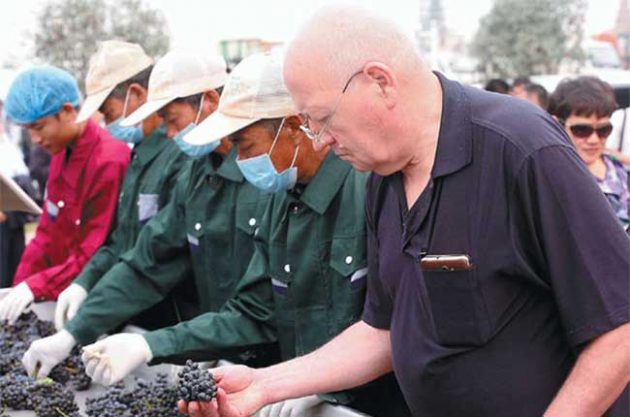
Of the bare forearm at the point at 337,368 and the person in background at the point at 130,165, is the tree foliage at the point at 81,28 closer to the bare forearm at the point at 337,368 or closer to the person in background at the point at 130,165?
the person in background at the point at 130,165

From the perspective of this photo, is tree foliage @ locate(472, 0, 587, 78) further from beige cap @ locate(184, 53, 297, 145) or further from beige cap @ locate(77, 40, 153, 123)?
beige cap @ locate(184, 53, 297, 145)

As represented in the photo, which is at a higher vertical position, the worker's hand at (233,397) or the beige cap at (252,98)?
the beige cap at (252,98)

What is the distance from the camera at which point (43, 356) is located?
2.94 m

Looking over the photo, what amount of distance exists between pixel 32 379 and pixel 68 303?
2.32 feet

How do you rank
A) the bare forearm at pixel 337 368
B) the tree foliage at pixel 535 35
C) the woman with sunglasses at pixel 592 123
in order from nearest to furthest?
→ 1. the bare forearm at pixel 337 368
2. the woman with sunglasses at pixel 592 123
3. the tree foliage at pixel 535 35

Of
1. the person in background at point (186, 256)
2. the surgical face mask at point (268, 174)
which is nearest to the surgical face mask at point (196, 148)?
the person in background at point (186, 256)

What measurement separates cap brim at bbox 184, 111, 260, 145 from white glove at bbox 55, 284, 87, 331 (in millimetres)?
903

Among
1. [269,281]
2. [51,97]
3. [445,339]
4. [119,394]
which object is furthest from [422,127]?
[51,97]

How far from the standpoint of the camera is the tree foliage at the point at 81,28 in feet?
58.2

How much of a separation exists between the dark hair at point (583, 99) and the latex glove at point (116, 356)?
215 centimetres

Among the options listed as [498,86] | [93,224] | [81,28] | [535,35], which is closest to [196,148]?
[93,224]

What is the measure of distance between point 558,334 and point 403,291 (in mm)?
315

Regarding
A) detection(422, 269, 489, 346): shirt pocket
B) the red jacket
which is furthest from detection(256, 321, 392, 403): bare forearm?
the red jacket

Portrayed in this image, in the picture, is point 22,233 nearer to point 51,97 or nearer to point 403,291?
point 51,97
